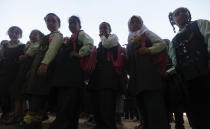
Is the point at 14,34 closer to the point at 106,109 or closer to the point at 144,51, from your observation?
the point at 106,109

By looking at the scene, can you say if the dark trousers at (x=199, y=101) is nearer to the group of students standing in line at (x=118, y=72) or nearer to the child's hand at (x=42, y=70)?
the group of students standing in line at (x=118, y=72)

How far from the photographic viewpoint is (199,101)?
2492mm

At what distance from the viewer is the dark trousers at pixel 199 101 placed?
2.41 m

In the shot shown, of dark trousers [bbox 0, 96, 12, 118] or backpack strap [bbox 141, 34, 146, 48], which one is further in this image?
dark trousers [bbox 0, 96, 12, 118]

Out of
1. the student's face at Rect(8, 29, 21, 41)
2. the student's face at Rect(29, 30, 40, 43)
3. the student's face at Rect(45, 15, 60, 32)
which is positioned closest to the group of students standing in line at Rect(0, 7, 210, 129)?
the student's face at Rect(45, 15, 60, 32)

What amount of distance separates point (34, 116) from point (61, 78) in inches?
25.3

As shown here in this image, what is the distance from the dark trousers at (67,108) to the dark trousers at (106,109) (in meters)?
0.34

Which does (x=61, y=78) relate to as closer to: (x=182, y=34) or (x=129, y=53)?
(x=129, y=53)

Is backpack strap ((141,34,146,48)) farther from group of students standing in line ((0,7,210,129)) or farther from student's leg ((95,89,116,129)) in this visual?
student's leg ((95,89,116,129))

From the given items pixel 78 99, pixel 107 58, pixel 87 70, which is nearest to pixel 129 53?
pixel 107 58

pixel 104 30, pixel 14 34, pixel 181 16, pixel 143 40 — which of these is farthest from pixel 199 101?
pixel 14 34

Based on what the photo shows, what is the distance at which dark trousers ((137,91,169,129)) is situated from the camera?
2.40 m

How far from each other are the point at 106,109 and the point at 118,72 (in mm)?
603

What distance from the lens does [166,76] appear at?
319cm
